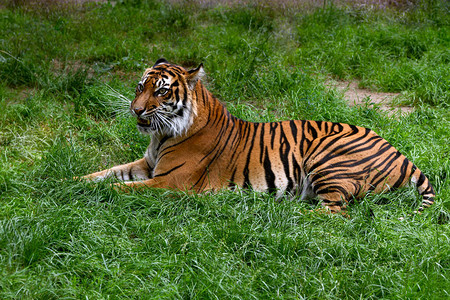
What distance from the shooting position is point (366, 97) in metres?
6.65

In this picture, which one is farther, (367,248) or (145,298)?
(367,248)

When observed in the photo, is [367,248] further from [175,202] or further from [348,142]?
[175,202]

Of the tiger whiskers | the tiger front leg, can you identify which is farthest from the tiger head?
the tiger whiskers

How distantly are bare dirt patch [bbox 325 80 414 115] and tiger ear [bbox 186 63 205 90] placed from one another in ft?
8.74

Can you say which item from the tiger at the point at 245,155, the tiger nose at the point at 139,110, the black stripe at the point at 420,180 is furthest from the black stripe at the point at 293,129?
the tiger nose at the point at 139,110

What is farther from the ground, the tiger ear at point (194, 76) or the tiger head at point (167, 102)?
the tiger ear at point (194, 76)

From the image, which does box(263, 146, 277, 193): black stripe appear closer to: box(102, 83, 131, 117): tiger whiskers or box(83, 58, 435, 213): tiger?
box(83, 58, 435, 213): tiger

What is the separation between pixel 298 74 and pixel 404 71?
1.77 metres

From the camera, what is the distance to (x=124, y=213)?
13.5 feet

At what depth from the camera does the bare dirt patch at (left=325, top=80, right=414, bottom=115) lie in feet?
21.9

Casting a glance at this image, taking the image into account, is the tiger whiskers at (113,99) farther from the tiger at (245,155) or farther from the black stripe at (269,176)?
the black stripe at (269,176)

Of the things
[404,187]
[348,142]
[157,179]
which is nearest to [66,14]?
[157,179]

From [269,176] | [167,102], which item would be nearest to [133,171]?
[167,102]

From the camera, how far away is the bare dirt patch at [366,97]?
6.67 meters
